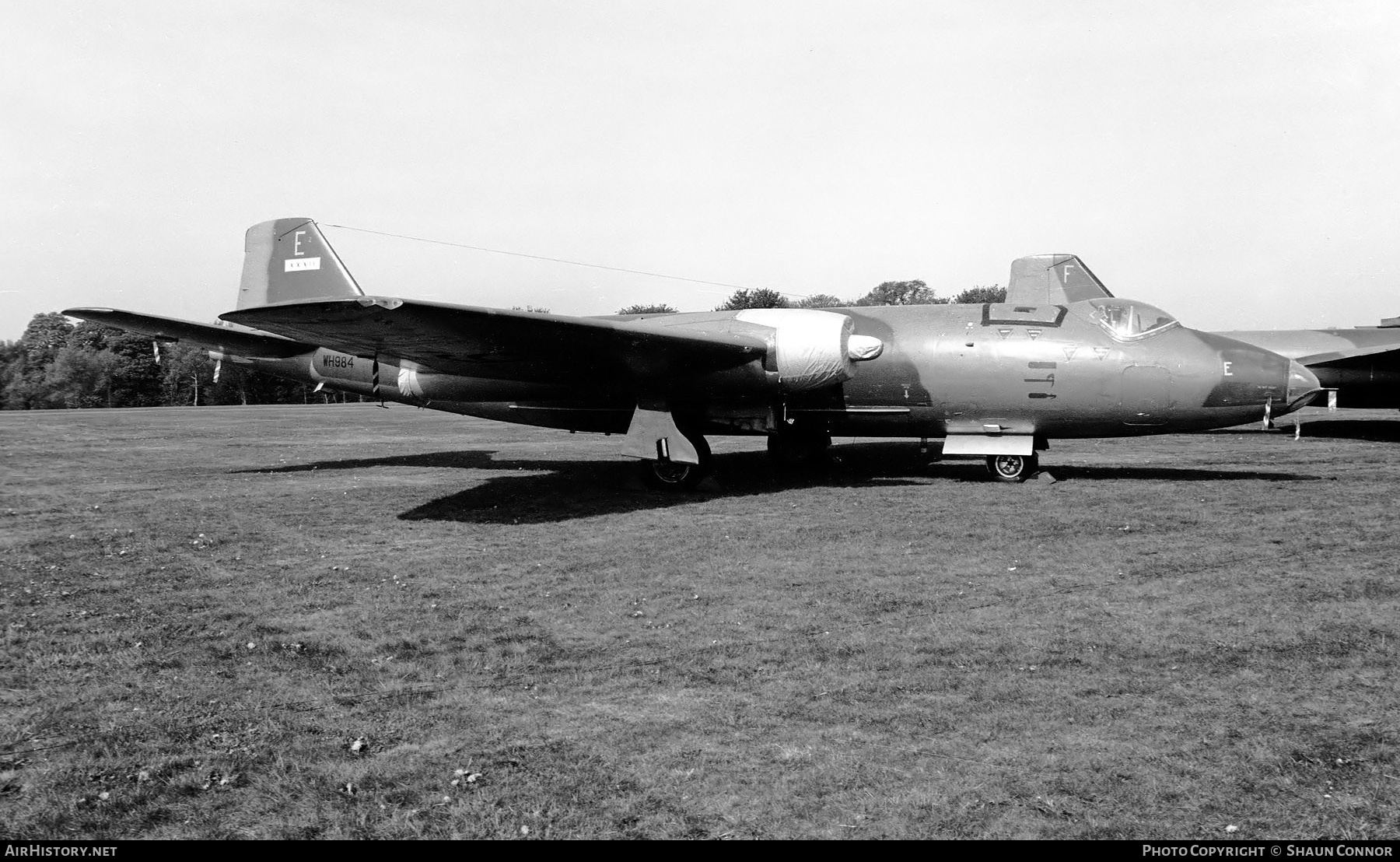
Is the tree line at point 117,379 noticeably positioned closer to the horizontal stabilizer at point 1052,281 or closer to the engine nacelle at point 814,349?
the horizontal stabilizer at point 1052,281

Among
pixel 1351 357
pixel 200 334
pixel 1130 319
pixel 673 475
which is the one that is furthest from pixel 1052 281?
pixel 200 334

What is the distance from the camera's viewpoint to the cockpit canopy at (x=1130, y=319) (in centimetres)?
1359

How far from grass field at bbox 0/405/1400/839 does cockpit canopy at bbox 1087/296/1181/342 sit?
10.2 ft

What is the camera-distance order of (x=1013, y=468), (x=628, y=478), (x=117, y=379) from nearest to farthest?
(x=1013, y=468)
(x=628, y=478)
(x=117, y=379)

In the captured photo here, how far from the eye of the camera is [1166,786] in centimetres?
387

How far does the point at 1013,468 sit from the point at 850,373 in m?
3.16

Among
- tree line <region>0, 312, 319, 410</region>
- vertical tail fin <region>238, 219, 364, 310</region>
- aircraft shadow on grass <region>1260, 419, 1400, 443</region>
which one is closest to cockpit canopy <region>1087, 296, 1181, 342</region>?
aircraft shadow on grass <region>1260, 419, 1400, 443</region>

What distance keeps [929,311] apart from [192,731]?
12.8 m

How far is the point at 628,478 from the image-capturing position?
1560 cm

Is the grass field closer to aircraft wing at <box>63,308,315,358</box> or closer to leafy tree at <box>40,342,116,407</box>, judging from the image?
aircraft wing at <box>63,308,315,358</box>

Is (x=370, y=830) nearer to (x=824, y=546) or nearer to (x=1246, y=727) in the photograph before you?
(x=1246, y=727)

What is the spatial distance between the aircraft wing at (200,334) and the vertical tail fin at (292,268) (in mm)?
770

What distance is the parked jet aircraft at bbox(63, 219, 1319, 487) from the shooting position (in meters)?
13.0

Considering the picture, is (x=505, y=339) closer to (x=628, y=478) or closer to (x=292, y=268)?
(x=628, y=478)
